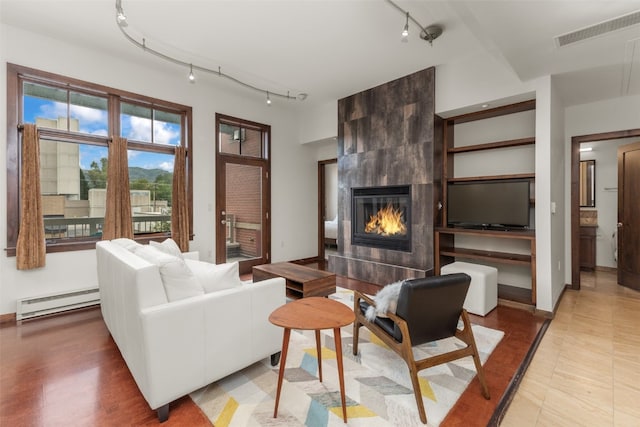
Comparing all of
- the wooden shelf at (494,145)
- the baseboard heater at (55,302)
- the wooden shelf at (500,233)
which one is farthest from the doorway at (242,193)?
the wooden shelf at (494,145)

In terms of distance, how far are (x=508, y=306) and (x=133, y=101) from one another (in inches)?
221

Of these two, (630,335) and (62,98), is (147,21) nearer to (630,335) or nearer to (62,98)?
(62,98)

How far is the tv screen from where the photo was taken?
11.8 ft

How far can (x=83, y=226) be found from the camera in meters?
3.72

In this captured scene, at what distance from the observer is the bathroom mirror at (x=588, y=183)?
5.29m

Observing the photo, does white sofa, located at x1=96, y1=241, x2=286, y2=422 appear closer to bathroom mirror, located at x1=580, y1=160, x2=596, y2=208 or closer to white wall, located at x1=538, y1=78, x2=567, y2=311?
white wall, located at x1=538, y1=78, x2=567, y2=311

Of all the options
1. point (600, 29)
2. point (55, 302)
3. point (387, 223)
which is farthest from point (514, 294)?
point (55, 302)

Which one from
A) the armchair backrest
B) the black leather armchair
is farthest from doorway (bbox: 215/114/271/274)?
the armchair backrest

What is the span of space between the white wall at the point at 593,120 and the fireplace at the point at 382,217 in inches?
88.9

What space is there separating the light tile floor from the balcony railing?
4.49 meters

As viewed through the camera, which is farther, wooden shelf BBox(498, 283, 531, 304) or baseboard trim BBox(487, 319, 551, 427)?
wooden shelf BBox(498, 283, 531, 304)

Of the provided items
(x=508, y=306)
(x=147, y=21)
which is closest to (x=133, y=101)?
(x=147, y=21)

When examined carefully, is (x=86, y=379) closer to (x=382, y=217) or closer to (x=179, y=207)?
(x=179, y=207)

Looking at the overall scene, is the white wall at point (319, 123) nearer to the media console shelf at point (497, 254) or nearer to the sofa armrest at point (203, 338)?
the media console shelf at point (497, 254)
